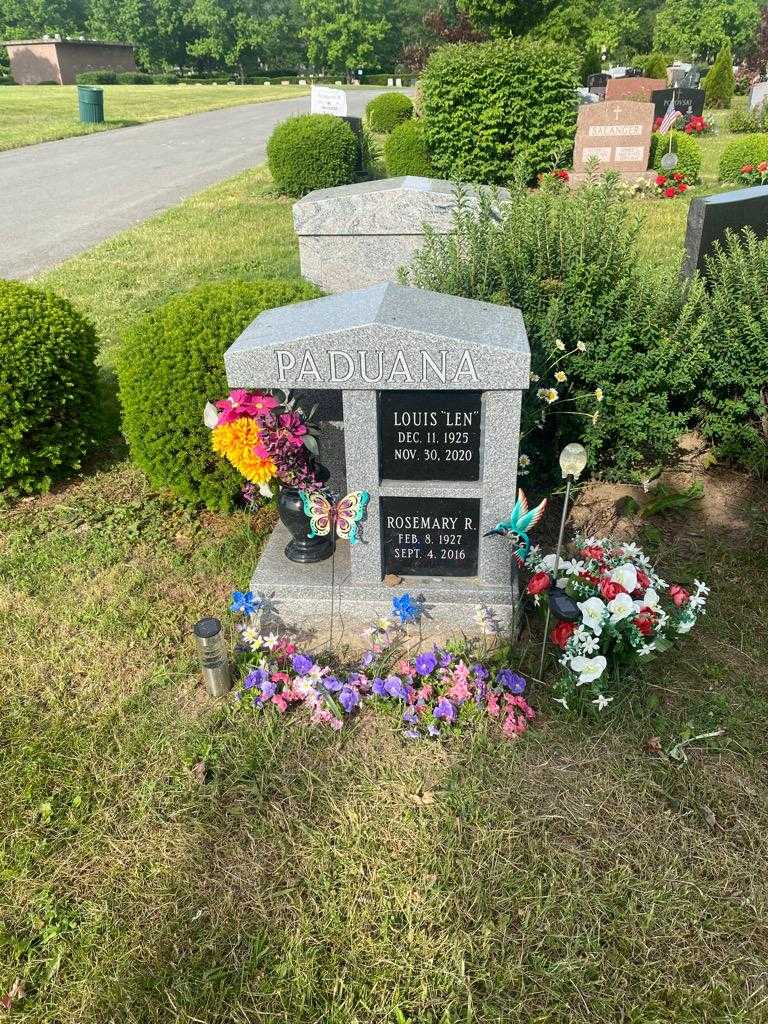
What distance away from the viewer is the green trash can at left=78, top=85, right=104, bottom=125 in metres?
23.8

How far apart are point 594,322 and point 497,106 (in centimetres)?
1011

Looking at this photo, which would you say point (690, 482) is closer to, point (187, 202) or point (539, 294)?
point (539, 294)

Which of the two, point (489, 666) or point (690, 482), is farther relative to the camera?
point (690, 482)

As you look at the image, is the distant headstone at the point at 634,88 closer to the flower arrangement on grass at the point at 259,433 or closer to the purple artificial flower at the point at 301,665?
the flower arrangement on grass at the point at 259,433

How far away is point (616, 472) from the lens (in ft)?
14.9

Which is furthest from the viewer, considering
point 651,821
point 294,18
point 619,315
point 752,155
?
point 294,18

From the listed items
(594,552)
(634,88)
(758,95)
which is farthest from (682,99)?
(594,552)

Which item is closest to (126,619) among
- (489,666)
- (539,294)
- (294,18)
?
(489,666)

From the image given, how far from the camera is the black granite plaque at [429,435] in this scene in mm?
3068

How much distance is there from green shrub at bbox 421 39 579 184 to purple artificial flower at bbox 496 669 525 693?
37.0 ft

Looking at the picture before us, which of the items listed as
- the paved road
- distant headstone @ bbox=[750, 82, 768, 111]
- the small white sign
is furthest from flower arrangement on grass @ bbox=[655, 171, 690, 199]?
distant headstone @ bbox=[750, 82, 768, 111]

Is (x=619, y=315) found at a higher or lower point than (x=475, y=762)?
higher

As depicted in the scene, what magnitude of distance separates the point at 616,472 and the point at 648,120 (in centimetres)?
→ 1140

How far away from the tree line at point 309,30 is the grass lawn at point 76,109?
18999 mm
